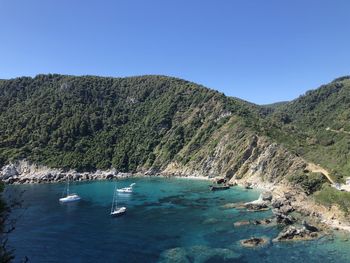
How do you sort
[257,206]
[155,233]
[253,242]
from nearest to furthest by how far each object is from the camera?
[253,242] < [155,233] < [257,206]

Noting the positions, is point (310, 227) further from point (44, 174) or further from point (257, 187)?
point (44, 174)

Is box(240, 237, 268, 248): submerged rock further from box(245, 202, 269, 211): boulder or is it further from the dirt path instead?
the dirt path

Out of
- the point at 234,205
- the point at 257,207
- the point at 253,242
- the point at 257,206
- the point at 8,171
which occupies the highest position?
the point at 8,171

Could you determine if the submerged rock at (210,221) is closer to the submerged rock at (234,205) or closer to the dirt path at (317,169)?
the submerged rock at (234,205)

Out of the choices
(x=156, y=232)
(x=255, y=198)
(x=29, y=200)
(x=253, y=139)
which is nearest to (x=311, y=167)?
(x=255, y=198)

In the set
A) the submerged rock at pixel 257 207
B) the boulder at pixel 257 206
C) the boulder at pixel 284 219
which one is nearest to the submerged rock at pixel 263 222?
the boulder at pixel 284 219

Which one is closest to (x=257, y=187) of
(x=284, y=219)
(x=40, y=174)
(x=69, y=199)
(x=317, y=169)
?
(x=317, y=169)

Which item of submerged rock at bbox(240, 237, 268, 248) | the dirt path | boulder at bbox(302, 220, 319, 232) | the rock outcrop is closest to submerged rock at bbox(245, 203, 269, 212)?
boulder at bbox(302, 220, 319, 232)
